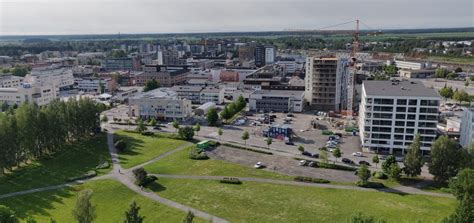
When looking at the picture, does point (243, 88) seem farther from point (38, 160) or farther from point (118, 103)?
point (38, 160)

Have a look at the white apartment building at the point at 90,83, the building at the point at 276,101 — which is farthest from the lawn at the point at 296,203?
the white apartment building at the point at 90,83

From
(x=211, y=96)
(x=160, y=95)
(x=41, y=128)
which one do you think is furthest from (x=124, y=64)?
(x=41, y=128)

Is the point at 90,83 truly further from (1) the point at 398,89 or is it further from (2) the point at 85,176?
(1) the point at 398,89

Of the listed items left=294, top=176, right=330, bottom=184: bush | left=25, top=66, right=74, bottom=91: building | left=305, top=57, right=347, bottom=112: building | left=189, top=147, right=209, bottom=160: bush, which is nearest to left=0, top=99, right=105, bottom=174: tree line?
left=189, top=147, right=209, bottom=160: bush

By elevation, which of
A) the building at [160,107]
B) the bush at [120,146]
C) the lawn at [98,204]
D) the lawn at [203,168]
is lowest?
the lawn at [98,204]

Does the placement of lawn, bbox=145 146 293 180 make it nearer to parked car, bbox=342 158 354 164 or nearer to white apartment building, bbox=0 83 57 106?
parked car, bbox=342 158 354 164

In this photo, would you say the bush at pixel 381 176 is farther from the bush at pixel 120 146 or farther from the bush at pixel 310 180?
the bush at pixel 120 146
